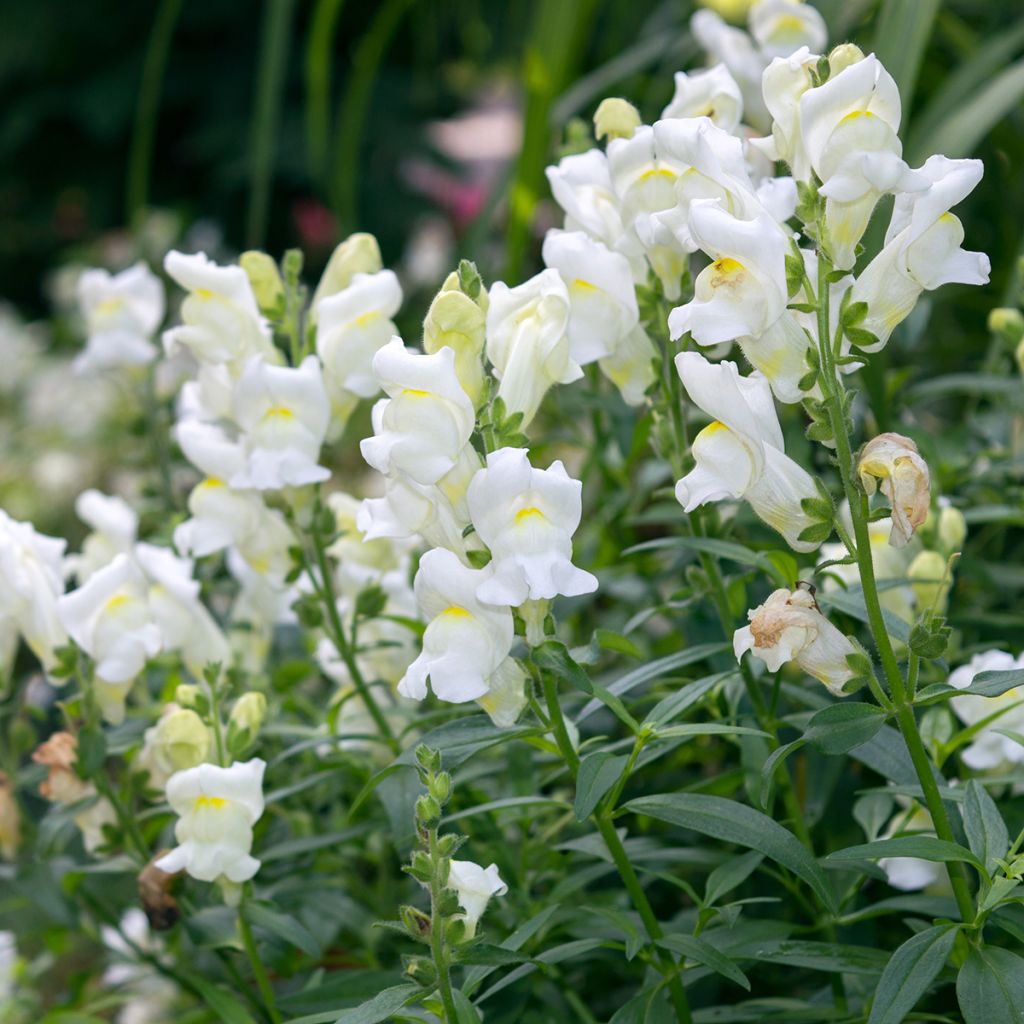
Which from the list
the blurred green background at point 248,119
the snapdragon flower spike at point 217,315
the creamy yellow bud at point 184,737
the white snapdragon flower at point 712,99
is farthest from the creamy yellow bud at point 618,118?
the blurred green background at point 248,119

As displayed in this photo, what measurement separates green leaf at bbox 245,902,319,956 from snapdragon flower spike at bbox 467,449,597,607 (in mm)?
335

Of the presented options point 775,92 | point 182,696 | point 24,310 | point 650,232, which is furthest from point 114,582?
point 24,310

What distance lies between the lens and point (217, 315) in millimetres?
1102

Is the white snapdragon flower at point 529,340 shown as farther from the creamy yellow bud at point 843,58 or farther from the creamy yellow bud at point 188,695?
the creamy yellow bud at point 188,695

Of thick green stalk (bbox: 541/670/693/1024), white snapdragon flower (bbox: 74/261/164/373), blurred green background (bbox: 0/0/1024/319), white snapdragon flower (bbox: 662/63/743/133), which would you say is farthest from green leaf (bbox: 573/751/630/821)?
blurred green background (bbox: 0/0/1024/319)

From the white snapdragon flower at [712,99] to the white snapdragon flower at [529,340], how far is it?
20 centimetres

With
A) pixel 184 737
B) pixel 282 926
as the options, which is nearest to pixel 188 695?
pixel 184 737

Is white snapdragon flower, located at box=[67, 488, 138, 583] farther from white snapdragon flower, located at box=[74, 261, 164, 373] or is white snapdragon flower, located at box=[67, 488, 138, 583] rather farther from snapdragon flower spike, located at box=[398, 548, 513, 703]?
snapdragon flower spike, located at box=[398, 548, 513, 703]

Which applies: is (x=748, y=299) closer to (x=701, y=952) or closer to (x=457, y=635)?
(x=457, y=635)

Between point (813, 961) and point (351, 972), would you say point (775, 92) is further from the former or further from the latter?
point (351, 972)

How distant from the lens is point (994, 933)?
98 centimetres

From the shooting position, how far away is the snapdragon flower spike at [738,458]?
0.82m

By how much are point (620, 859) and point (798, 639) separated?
19cm

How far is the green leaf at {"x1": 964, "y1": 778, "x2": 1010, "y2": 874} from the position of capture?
826mm
